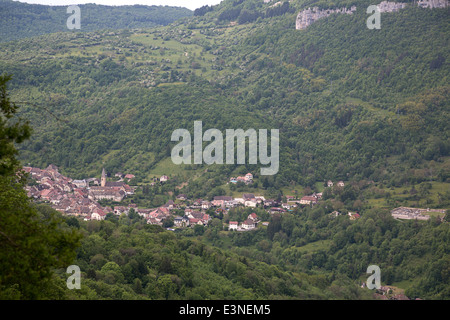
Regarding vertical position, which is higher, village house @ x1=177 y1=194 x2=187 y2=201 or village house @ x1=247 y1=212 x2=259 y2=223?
village house @ x1=177 y1=194 x2=187 y2=201

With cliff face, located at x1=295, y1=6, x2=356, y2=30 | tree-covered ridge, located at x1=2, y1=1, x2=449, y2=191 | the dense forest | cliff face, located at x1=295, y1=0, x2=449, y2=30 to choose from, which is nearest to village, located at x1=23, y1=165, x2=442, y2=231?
the dense forest

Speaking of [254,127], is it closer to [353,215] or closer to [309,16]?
[353,215]

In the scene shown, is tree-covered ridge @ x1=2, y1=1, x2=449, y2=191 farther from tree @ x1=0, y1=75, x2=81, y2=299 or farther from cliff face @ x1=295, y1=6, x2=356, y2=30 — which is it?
tree @ x1=0, y1=75, x2=81, y2=299

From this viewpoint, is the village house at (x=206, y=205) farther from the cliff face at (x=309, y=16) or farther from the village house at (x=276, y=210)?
the cliff face at (x=309, y=16)

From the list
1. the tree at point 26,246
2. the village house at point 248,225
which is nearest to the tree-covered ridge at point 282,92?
the village house at point 248,225

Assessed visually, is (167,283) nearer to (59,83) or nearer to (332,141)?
(332,141)
